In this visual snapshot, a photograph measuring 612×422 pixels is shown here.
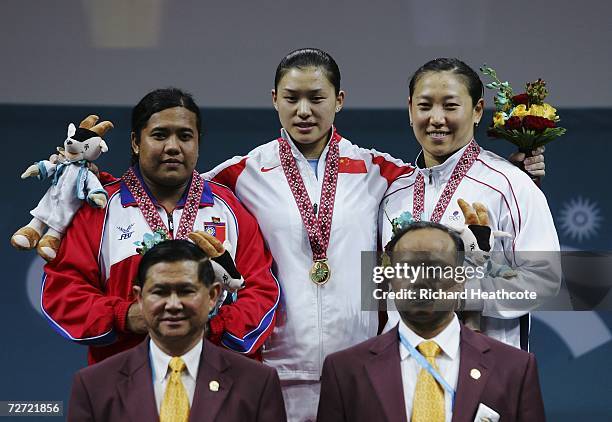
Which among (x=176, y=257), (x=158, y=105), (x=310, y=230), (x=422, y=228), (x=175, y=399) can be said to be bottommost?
(x=175, y=399)

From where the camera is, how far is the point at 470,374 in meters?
3.44

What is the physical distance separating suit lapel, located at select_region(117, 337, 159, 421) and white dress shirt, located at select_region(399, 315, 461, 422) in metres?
0.69

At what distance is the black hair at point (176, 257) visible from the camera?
352 cm

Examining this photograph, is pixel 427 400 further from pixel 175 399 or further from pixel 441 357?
pixel 175 399

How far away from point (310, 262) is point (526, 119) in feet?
2.74

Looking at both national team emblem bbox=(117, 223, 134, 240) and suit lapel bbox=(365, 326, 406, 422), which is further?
national team emblem bbox=(117, 223, 134, 240)

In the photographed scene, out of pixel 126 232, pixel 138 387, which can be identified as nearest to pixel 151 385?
pixel 138 387

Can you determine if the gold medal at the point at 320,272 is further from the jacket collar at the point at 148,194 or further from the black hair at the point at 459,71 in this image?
the black hair at the point at 459,71

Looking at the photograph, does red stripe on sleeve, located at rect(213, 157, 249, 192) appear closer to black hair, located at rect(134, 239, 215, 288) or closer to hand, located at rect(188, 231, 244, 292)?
hand, located at rect(188, 231, 244, 292)

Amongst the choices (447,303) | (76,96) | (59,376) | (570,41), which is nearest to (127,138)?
(76,96)

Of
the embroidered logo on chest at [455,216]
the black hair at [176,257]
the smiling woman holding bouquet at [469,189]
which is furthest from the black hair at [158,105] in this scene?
the embroidered logo on chest at [455,216]

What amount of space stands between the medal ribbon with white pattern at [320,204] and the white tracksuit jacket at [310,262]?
0.06 ft

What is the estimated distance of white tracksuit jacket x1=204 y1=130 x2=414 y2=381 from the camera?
407 cm

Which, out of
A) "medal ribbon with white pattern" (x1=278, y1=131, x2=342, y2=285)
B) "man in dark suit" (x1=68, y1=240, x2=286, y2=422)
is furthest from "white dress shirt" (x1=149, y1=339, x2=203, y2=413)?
"medal ribbon with white pattern" (x1=278, y1=131, x2=342, y2=285)
